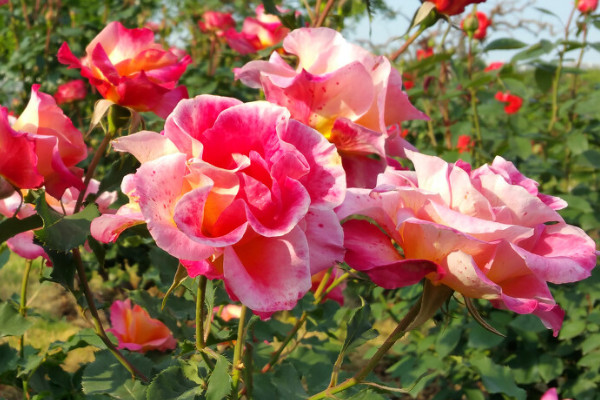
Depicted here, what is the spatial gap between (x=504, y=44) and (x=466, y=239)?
152cm

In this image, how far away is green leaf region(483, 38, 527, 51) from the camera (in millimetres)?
1920

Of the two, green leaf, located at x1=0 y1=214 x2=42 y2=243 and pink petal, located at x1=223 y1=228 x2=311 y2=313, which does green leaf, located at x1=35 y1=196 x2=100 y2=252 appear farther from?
pink petal, located at x1=223 y1=228 x2=311 y2=313

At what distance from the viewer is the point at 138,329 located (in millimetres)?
1335

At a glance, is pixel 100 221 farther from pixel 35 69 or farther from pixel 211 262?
pixel 35 69

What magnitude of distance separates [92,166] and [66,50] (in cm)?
18

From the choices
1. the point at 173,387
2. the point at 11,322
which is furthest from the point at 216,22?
the point at 173,387

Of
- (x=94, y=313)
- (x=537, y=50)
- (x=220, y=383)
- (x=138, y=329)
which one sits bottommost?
(x=138, y=329)

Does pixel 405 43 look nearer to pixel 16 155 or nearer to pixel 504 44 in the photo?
pixel 16 155

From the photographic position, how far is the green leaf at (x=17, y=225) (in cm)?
75

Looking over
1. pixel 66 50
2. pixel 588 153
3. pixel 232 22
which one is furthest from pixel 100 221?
pixel 232 22

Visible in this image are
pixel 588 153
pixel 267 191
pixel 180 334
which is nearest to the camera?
pixel 267 191

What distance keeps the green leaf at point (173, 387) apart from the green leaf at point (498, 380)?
1120 mm

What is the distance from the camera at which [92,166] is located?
2.80 feet

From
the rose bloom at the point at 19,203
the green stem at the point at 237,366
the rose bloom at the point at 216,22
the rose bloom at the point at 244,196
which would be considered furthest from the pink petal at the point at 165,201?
the rose bloom at the point at 216,22
